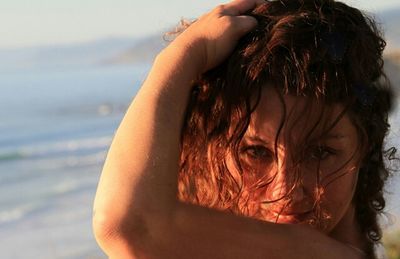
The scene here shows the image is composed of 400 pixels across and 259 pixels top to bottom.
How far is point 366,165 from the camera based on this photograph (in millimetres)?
2994

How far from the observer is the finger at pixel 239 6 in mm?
2814

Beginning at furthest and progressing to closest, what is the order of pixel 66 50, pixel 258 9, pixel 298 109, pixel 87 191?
pixel 66 50, pixel 87 191, pixel 258 9, pixel 298 109

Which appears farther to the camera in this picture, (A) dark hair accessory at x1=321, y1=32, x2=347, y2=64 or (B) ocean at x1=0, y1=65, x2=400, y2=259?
(B) ocean at x1=0, y1=65, x2=400, y2=259

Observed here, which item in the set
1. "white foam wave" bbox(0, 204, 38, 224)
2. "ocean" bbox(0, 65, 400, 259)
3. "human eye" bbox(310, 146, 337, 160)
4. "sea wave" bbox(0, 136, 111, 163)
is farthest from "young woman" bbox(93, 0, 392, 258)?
"sea wave" bbox(0, 136, 111, 163)

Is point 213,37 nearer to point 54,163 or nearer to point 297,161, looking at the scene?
point 297,161

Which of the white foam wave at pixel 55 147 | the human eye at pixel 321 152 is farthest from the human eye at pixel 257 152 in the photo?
the white foam wave at pixel 55 147

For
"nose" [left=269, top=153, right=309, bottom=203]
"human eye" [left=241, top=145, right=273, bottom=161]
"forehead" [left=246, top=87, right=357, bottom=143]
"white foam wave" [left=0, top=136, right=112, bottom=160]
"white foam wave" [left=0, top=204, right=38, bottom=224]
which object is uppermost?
"forehead" [left=246, top=87, right=357, bottom=143]

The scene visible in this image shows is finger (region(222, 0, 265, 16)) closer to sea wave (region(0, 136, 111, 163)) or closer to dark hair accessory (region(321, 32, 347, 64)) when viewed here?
dark hair accessory (region(321, 32, 347, 64))

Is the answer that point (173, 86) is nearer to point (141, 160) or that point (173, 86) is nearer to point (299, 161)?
point (141, 160)

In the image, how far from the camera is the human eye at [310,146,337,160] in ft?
8.61

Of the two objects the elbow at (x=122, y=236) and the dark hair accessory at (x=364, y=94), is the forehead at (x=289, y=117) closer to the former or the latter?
the dark hair accessory at (x=364, y=94)

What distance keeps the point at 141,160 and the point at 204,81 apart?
1.35 ft

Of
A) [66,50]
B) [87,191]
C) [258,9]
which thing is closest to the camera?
[258,9]

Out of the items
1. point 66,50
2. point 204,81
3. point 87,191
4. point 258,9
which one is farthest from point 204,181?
point 66,50
